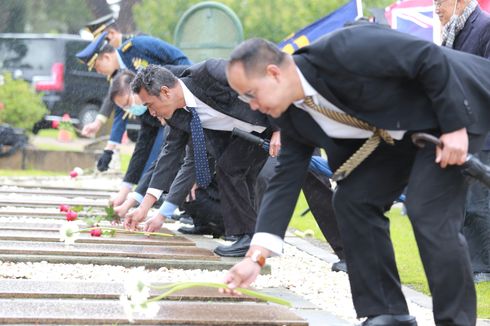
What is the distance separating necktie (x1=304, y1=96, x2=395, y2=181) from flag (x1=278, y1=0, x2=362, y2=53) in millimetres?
7329

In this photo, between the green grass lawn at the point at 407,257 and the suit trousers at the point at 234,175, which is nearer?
the green grass lawn at the point at 407,257

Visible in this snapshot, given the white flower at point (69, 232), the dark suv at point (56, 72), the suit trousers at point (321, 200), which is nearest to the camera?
the white flower at point (69, 232)

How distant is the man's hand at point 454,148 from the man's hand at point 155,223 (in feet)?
10.8

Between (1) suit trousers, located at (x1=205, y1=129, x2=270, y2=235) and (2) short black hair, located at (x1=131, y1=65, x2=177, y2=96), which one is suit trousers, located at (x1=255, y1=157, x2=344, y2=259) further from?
(2) short black hair, located at (x1=131, y1=65, x2=177, y2=96)

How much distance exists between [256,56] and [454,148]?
88 centimetres

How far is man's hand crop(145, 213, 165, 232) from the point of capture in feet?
23.8

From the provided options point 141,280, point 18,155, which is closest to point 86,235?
point 141,280

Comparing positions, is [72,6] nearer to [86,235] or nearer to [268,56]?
[86,235]

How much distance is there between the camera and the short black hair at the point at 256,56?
4230mm

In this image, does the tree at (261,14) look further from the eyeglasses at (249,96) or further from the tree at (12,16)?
the eyeglasses at (249,96)

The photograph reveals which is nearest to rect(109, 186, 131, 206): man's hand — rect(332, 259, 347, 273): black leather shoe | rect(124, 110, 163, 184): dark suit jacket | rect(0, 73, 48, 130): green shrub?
rect(124, 110, 163, 184): dark suit jacket

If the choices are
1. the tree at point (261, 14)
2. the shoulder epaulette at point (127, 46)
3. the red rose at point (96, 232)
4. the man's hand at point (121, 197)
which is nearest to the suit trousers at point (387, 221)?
the red rose at point (96, 232)

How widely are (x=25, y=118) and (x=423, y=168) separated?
615 inches

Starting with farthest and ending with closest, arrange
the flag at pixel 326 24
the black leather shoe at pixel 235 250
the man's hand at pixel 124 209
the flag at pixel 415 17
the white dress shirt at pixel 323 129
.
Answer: the flag at pixel 326 24 < the flag at pixel 415 17 < the man's hand at pixel 124 209 < the black leather shoe at pixel 235 250 < the white dress shirt at pixel 323 129
